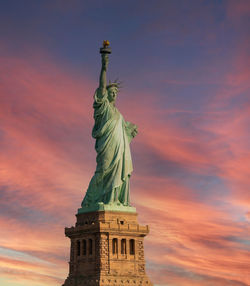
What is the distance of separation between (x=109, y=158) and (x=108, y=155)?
31 centimetres

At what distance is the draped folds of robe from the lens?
235 feet

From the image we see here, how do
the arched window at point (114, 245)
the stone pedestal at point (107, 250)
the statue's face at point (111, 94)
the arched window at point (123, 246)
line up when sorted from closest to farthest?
the stone pedestal at point (107, 250), the arched window at point (114, 245), the arched window at point (123, 246), the statue's face at point (111, 94)

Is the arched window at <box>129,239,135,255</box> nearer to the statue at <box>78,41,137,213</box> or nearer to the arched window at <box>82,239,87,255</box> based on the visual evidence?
the statue at <box>78,41,137,213</box>

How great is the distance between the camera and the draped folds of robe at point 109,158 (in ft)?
235

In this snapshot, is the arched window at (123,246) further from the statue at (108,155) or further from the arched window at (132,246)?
the statue at (108,155)

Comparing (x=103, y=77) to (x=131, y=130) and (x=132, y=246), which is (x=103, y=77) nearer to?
(x=131, y=130)

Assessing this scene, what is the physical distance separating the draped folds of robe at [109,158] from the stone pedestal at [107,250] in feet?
6.42

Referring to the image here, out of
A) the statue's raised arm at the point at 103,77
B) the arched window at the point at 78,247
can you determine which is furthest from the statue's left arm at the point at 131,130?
the arched window at the point at 78,247

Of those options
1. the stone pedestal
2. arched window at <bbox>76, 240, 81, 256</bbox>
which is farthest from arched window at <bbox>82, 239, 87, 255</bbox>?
arched window at <bbox>76, 240, 81, 256</bbox>

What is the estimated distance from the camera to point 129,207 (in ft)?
235

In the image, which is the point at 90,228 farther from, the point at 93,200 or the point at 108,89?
the point at 108,89

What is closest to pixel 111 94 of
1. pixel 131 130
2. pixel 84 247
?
pixel 131 130

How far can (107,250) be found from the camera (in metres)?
68.8

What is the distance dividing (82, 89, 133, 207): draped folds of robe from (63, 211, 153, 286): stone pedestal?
1957 mm
